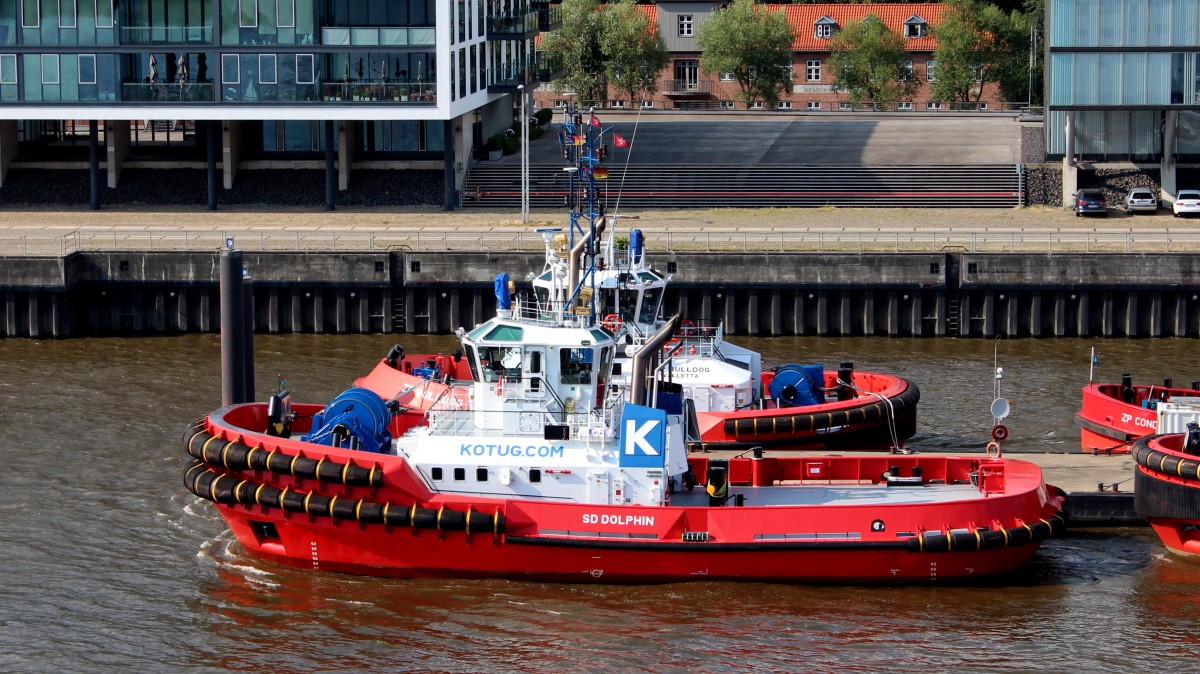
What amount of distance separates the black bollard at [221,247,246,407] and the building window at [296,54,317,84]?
2212cm

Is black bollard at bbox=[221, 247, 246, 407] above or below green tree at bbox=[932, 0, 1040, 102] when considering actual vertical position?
below

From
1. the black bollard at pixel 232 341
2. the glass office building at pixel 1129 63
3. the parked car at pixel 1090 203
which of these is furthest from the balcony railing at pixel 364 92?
the black bollard at pixel 232 341

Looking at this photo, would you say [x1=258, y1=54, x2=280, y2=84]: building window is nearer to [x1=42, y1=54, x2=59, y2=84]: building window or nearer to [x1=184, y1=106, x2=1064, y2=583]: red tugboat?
[x1=42, y1=54, x2=59, y2=84]: building window

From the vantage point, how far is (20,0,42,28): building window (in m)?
52.7

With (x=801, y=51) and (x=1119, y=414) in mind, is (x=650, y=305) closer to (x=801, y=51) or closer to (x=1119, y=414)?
(x=1119, y=414)

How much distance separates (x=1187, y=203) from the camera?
50.8 m

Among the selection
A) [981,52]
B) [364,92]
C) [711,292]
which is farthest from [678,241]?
[981,52]

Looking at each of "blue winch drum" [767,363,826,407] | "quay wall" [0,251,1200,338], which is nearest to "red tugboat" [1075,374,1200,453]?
"blue winch drum" [767,363,826,407]

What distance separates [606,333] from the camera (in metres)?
26.8

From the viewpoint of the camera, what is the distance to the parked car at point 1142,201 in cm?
5156

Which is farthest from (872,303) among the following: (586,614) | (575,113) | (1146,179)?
(586,614)

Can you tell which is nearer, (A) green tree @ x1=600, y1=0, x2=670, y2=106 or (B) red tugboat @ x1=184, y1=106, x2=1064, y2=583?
(B) red tugboat @ x1=184, y1=106, x2=1064, y2=583

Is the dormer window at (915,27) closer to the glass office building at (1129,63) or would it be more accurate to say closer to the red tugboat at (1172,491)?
the glass office building at (1129,63)

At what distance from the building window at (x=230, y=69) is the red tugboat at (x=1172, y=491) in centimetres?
3272
